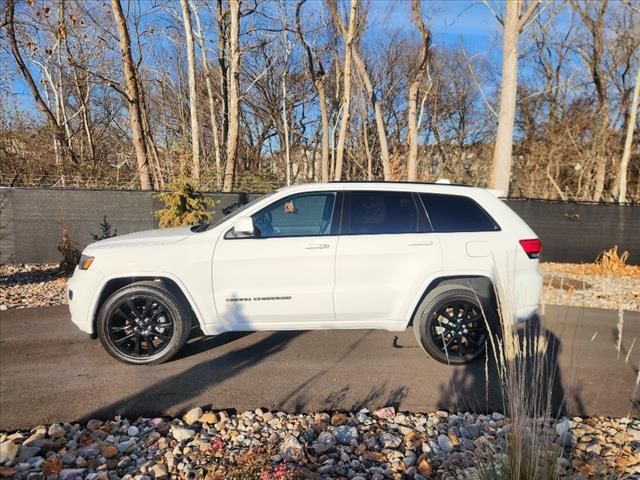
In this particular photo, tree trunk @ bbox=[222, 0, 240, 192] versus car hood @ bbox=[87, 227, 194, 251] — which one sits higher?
tree trunk @ bbox=[222, 0, 240, 192]

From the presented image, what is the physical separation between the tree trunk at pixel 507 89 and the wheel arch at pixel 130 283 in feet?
29.7

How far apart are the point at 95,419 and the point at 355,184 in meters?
2.96

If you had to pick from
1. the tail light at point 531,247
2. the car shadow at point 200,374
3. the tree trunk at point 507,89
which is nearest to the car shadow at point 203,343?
the car shadow at point 200,374

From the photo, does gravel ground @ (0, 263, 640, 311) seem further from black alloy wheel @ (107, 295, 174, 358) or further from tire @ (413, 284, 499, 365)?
black alloy wheel @ (107, 295, 174, 358)

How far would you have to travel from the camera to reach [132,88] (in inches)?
416

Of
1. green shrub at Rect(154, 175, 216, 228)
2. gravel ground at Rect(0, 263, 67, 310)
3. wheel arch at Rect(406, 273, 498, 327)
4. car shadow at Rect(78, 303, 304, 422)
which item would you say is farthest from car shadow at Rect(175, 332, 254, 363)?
green shrub at Rect(154, 175, 216, 228)

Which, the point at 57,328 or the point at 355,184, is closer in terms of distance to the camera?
the point at 355,184

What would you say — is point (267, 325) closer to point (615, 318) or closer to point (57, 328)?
point (57, 328)

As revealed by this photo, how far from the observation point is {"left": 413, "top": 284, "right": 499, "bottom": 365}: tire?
3680 mm

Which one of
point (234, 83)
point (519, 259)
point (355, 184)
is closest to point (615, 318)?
point (519, 259)

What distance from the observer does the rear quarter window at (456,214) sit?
3764 millimetres

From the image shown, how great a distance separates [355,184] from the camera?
154 inches

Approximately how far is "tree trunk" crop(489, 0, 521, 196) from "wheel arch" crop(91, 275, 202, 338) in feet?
29.7

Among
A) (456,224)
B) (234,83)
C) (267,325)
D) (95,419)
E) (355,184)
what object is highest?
(234,83)
